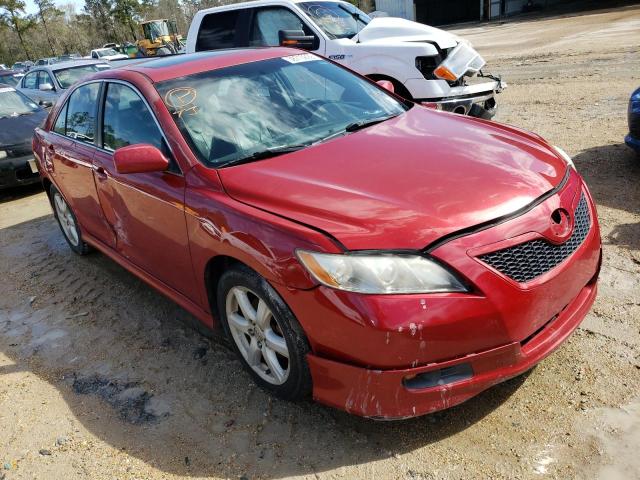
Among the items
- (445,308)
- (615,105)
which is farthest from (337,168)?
(615,105)

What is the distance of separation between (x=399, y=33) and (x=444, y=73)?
4.21 ft

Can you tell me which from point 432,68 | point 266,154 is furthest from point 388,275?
point 432,68

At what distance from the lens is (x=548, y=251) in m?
2.29

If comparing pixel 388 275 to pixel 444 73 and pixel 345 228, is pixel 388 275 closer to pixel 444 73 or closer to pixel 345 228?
pixel 345 228

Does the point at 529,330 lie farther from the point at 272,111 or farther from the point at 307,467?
the point at 272,111

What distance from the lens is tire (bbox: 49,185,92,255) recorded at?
4820mm

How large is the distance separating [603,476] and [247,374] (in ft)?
5.85

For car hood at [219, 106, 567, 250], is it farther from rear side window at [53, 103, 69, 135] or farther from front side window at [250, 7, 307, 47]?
front side window at [250, 7, 307, 47]

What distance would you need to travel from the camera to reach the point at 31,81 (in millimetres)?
12992

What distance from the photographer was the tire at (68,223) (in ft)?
15.8

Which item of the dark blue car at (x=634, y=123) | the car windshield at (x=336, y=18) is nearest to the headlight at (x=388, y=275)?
the dark blue car at (x=634, y=123)

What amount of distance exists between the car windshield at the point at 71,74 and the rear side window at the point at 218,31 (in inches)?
176

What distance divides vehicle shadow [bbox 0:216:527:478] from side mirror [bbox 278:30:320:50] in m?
4.21

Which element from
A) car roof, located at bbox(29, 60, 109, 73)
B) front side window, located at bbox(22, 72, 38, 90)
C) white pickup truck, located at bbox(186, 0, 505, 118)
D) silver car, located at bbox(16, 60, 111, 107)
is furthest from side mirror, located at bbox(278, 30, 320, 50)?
front side window, located at bbox(22, 72, 38, 90)
